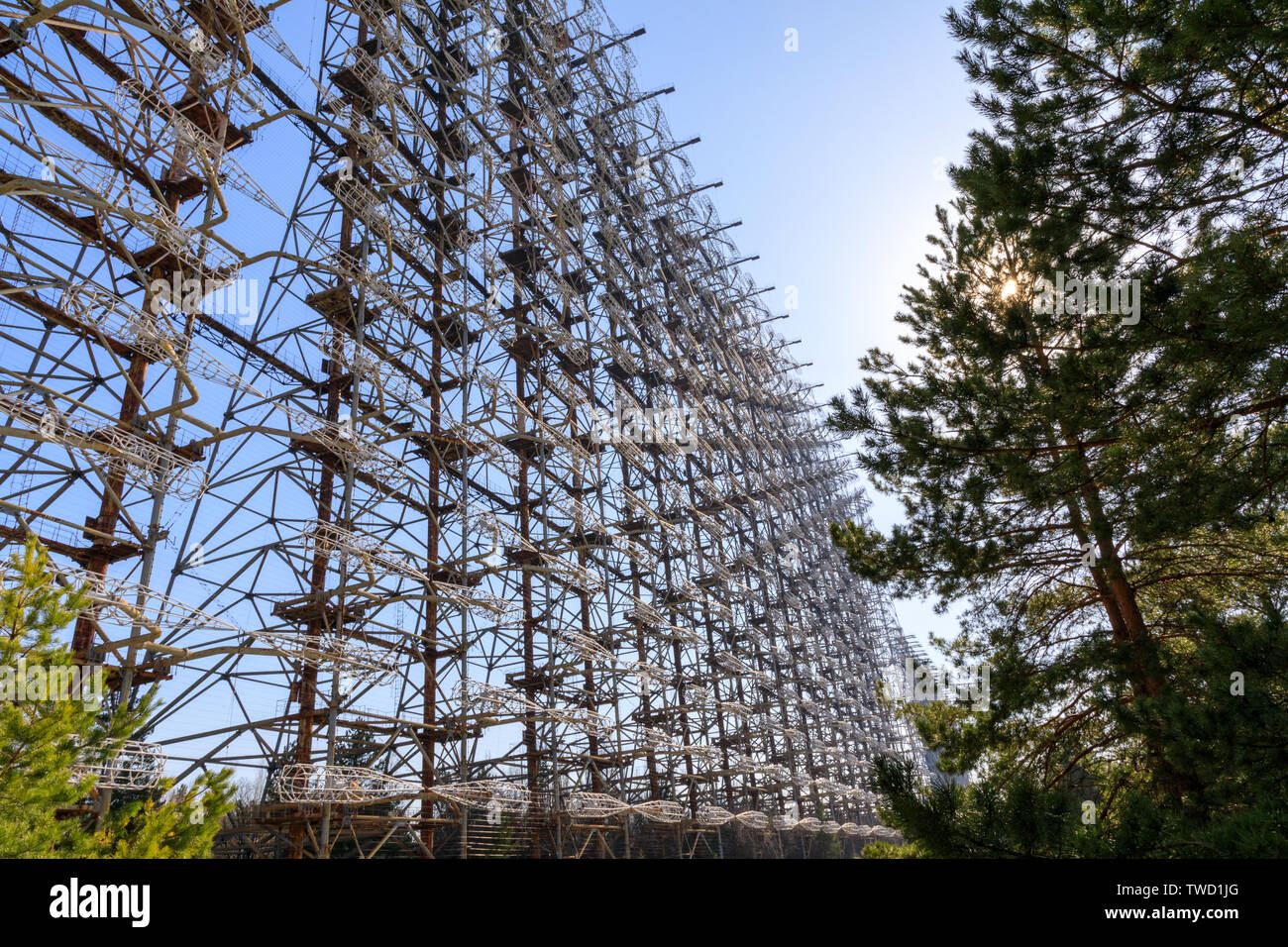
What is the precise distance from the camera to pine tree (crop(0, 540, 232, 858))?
5.21 metres

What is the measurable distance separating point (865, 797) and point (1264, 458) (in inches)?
1663

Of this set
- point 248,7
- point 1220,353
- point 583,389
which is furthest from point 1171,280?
point 583,389

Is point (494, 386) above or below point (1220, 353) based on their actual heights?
above

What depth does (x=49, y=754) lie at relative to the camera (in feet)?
17.9

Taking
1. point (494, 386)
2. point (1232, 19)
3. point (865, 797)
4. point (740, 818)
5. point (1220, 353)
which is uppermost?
point (494, 386)

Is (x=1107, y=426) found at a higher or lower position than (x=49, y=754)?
higher

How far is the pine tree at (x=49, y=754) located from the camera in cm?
521

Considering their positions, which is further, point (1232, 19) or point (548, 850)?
point (548, 850)

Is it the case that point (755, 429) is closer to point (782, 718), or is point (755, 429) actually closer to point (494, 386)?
point (782, 718)

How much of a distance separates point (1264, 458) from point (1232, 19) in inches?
113

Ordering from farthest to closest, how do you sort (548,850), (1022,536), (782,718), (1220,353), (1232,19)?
1. (782,718)
2. (548,850)
3. (1022,536)
4. (1220,353)
5. (1232,19)

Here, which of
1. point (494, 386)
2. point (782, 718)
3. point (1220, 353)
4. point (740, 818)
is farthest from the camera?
point (782, 718)

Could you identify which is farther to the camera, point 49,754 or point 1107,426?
point 1107,426
